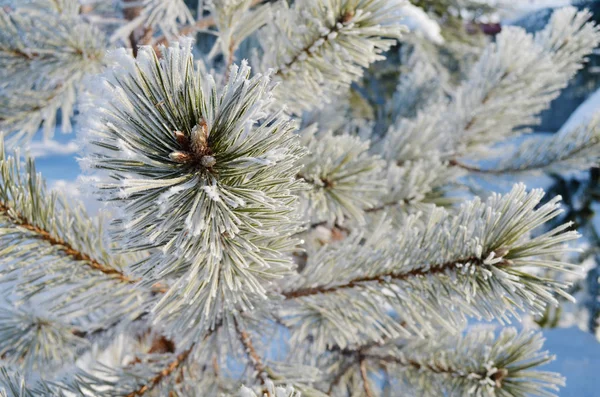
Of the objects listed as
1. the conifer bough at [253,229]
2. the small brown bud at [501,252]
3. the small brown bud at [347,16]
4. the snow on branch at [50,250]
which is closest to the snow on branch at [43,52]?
the conifer bough at [253,229]

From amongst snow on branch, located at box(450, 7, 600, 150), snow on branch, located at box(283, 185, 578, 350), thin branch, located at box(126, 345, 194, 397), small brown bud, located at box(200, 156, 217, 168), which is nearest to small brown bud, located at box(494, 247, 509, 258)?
snow on branch, located at box(283, 185, 578, 350)

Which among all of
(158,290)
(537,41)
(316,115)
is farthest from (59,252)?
(537,41)

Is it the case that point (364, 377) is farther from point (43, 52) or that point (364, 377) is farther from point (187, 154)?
point (43, 52)

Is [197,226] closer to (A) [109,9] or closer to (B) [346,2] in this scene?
(B) [346,2]

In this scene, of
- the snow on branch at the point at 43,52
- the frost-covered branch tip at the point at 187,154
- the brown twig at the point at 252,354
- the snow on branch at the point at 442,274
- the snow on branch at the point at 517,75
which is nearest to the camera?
the frost-covered branch tip at the point at 187,154

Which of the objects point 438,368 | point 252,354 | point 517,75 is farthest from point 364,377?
point 517,75

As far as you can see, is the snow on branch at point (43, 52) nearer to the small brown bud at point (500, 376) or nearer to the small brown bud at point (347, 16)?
the small brown bud at point (347, 16)

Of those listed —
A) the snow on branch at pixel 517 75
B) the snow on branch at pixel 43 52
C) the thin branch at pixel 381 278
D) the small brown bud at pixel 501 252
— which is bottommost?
the thin branch at pixel 381 278

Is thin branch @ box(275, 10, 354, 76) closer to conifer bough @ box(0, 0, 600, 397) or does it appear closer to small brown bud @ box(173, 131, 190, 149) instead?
conifer bough @ box(0, 0, 600, 397)
